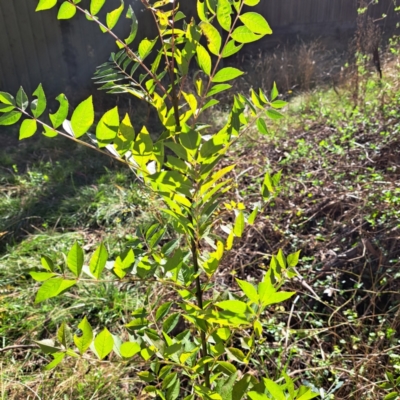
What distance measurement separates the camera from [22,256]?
269 centimetres

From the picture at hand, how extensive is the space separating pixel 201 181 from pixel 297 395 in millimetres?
A: 425

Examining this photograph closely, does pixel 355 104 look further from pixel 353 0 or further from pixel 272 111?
pixel 353 0

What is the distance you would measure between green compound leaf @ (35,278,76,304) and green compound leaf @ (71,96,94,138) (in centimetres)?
25

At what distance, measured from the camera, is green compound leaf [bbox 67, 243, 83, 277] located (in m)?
0.71

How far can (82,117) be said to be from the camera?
28.0 inches

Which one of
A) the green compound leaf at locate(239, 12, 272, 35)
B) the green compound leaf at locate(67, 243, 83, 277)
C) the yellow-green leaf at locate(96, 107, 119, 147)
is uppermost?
the green compound leaf at locate(239, 12, 272, 35)

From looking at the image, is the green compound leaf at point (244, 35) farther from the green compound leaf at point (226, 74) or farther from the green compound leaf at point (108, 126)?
the green compound leaf at point (108, 126)

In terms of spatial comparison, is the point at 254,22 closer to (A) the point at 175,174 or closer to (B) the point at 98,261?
(A) the point at 175,174

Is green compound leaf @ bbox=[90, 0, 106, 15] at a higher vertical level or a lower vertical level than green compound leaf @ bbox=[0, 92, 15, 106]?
→ higher

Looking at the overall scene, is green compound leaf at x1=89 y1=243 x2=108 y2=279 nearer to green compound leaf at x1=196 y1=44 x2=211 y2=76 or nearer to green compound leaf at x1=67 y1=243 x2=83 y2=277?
green compound leaf at x1=67 y1=243 x2=83 y2=277

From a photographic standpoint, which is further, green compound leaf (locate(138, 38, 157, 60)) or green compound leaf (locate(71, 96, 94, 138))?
green compound leaf (locate(138, 38, 157, 60))

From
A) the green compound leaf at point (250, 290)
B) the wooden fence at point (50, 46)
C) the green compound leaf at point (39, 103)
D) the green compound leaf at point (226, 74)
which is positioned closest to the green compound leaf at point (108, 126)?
the green compound leaf at point (39, 103)

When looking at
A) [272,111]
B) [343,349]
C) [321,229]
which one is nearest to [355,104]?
[321,229]

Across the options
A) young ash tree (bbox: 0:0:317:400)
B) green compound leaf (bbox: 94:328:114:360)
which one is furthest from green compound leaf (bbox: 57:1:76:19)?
green compound leaf (bbox: 94:328:114:360)
